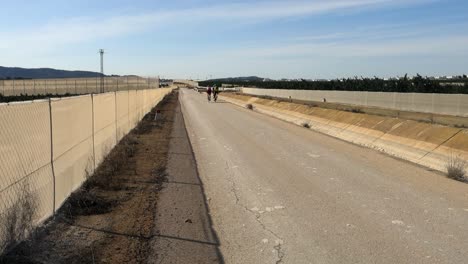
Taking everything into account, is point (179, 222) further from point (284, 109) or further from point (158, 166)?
point (284, 109)

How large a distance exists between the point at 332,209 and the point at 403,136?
9.36m

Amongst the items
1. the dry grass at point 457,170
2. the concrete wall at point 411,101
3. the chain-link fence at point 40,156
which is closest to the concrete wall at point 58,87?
the concrete wall at point 411,101

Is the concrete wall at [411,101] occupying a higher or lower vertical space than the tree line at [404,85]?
lower

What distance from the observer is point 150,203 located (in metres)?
9.55

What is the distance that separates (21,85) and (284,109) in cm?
4570

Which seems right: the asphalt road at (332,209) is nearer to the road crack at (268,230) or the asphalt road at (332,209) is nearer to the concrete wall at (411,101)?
the road crack at (268,230)

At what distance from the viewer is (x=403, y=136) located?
17.2 metres

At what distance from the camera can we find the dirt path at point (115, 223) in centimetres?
629

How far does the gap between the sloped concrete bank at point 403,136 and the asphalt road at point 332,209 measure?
0.72m

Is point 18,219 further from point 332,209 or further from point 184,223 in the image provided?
point 332,209

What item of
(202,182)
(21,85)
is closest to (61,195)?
(202,182)

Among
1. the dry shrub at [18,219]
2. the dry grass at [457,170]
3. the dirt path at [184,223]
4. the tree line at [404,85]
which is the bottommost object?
the dirt path at [184,223]

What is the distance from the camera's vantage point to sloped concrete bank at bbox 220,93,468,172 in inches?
553

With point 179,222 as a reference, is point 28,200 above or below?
above
